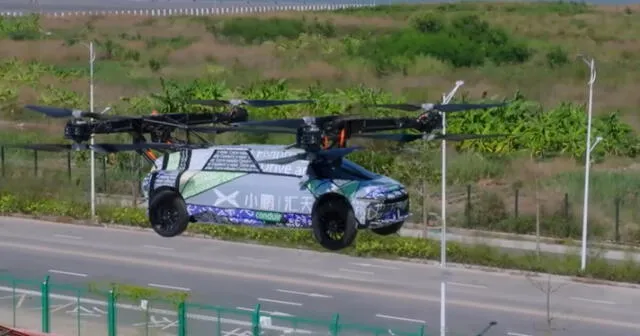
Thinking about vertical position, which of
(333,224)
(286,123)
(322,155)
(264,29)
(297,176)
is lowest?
(333,224)

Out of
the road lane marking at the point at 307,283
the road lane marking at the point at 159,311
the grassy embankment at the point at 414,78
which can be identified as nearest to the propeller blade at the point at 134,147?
the road lane marking at the point at 159,311

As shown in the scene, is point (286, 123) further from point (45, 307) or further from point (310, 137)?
point (45, 307)

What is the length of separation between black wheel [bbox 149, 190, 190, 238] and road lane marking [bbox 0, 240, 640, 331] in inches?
834

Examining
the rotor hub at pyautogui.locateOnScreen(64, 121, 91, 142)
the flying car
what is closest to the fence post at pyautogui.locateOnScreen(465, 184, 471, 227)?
the flying car

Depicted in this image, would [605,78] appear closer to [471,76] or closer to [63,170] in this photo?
[471,76]

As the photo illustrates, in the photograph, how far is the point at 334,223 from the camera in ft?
64.3

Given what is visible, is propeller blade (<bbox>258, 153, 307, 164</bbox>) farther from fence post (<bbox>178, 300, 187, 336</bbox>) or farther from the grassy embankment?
the grassy embankment

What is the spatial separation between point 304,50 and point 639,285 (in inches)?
2438

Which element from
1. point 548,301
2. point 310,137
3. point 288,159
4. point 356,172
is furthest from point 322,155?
point 548,301

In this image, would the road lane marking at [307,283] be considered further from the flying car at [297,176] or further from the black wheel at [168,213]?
the black wheel at [168,213]

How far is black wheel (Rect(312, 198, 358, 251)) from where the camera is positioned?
1941 centimetres

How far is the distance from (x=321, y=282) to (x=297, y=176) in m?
26.1

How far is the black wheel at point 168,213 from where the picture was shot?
68.5 feet

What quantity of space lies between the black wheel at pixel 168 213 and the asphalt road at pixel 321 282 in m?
16.4
